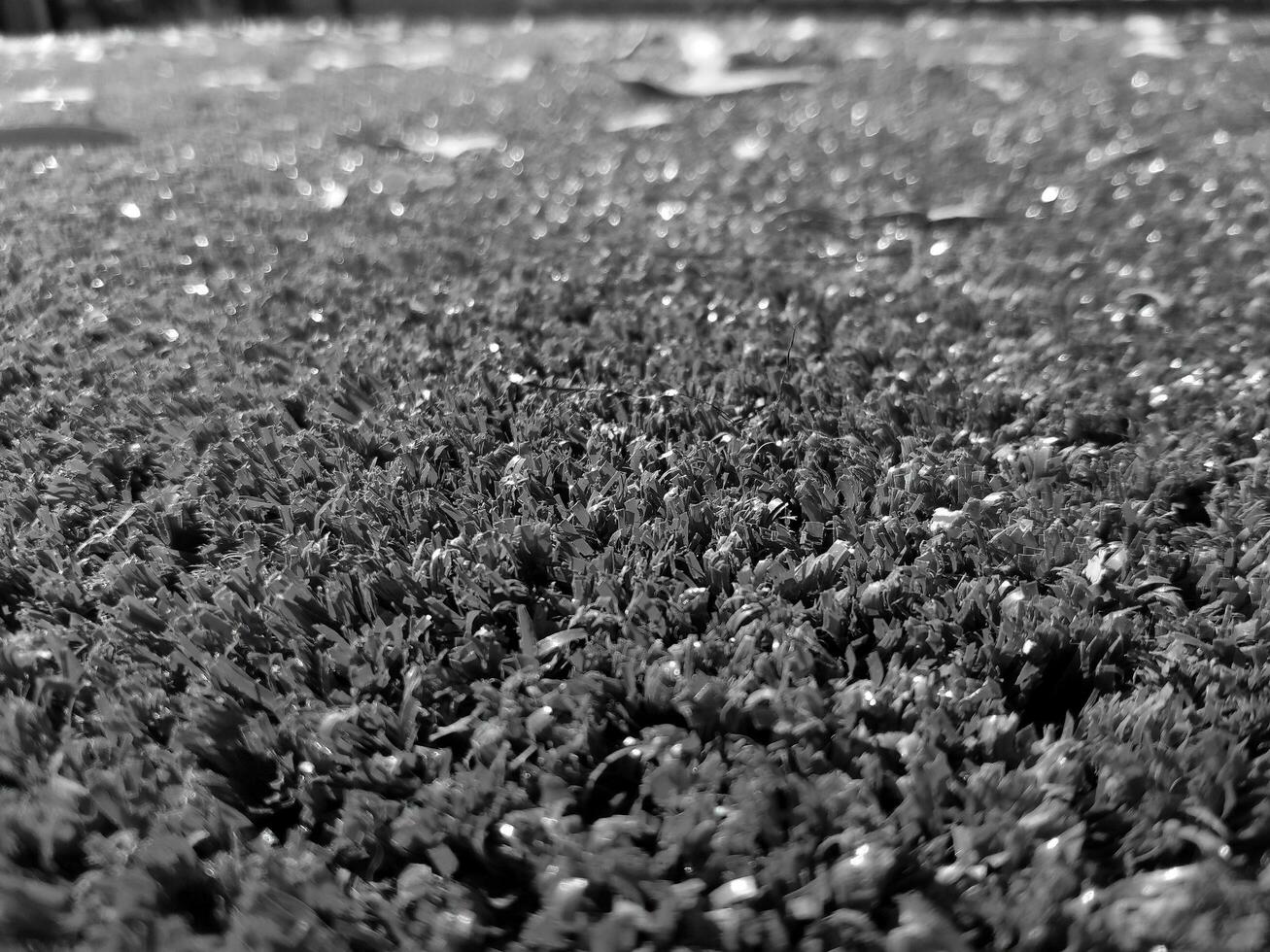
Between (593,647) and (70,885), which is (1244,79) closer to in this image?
(593,647)

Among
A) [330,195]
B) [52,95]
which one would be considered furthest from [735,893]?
[52,95]

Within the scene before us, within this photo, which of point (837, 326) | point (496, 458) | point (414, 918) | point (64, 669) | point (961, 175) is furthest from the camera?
point (961, 175)

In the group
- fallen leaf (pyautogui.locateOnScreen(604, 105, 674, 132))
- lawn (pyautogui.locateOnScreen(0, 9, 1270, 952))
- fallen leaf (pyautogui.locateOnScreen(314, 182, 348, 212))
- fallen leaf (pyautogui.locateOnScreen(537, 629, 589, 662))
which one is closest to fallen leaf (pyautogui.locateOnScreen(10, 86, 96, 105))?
fallen leaf (pyautogui.locateOnScreen(314, 182, 348, 212))

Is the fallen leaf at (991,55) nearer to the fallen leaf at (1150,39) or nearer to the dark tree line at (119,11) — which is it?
the fallen leaf at (1150,39)

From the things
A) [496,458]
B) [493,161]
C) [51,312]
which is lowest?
[496,458]

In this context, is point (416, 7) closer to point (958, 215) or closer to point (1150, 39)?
point (1150, 39)

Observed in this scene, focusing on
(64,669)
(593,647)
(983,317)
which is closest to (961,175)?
(983,317)
